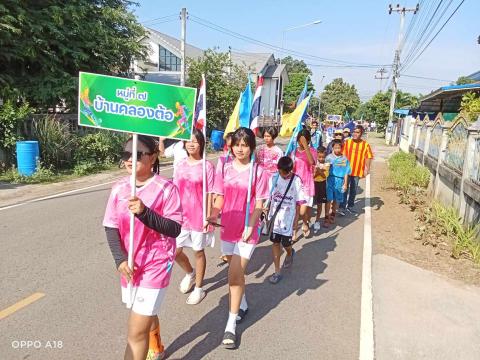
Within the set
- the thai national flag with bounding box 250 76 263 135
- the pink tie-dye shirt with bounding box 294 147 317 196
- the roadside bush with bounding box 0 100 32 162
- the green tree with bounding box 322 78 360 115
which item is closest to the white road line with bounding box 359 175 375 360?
the pink tie-dye shirt with bounding box 294 147 317 196

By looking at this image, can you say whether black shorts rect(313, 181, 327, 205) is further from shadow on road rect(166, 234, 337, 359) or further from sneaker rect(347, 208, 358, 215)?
sneaker rect(347, 208, 358, 215)

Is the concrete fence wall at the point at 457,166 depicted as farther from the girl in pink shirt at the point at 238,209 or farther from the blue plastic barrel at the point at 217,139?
the blue plastic barrel at the point at 217,139

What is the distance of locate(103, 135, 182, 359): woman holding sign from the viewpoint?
234 cm

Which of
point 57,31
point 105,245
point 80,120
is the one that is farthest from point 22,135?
point 80,120

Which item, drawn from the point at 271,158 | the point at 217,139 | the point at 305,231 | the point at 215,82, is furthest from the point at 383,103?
the point at 271,158

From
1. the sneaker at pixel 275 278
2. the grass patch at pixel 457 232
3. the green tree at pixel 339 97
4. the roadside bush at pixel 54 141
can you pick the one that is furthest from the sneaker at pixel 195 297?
the green tree at pixel 339 97

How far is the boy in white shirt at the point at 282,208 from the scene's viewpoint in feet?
15.2

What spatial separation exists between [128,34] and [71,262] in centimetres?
1398

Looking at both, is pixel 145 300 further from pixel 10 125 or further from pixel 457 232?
pixel 10 125

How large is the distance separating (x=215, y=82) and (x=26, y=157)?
44.4ft

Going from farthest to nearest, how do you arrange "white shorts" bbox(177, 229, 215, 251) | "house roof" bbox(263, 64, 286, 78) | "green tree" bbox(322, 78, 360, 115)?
"green tree" bbox(322, 78, 360, 115)
"house roof" bbox(263, 64, 286, 78)
"white shorts" bbox(177, 229, 215, 251)

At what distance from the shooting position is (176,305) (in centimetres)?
389

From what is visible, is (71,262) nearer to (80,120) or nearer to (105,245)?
(105,245)

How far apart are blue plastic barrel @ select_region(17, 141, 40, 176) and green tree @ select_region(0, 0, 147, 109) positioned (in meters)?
2.91
